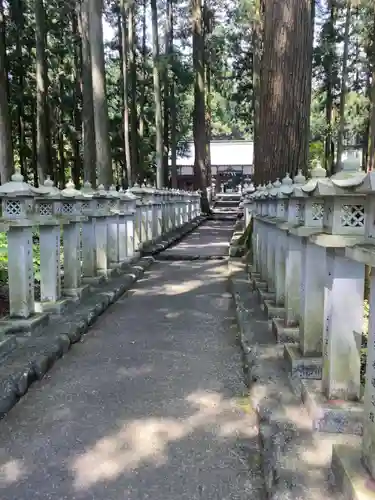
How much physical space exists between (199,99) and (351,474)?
78.2 feet

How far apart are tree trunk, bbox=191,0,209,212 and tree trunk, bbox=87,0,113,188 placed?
13.4m

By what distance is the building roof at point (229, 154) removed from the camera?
160ft

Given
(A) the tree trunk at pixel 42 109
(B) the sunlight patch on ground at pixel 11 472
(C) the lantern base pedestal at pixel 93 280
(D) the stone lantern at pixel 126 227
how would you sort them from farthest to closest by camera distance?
(A) the tree trunk at pixel 42 109 → (D) the stone lantern at pixel 126 227 → (C) the lantern base pedestal at pixel 93 280 → (B) the sunlight patch on ground at pixel 11 472

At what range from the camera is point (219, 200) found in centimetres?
4169

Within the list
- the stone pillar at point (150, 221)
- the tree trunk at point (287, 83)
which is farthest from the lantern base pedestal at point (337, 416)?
the stone pillar at point (150, 221)

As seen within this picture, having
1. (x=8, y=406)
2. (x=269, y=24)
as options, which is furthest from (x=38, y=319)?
(x=269, y=24)

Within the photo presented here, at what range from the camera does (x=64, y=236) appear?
6398 millimetres

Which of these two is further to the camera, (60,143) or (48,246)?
(60,143)

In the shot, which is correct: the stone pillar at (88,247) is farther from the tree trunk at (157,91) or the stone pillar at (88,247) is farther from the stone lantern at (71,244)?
the tree trunk at (157,91)

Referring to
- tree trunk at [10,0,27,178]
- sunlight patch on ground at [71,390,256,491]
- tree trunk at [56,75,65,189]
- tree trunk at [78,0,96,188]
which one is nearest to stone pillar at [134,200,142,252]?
tree trunk at [78,0,96,188]

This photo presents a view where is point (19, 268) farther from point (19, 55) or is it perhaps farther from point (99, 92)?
point (19, 55)

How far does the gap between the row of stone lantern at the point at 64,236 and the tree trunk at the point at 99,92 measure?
1.88 m

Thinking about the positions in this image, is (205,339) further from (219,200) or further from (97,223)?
(219,200)

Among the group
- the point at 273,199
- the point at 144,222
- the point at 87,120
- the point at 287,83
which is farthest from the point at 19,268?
the point at 87,120
